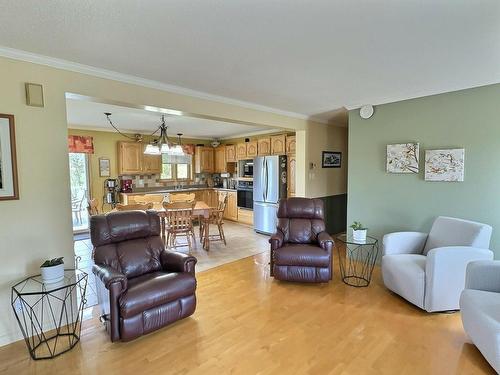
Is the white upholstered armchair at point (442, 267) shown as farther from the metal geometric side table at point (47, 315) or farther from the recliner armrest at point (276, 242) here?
the metal geometric side table at point (47, 315)

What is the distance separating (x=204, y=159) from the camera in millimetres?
7867

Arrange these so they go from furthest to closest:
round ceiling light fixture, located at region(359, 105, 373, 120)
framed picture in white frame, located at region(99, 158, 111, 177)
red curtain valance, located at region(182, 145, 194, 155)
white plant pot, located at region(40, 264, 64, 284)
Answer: red curtain valance, located at region(182, 145, 194, 155) → framed picture in white frame, located at region(99, 158, 111, 177) → round ceiling light fixture, located at region(359, 105, 373, 120) → white plant pot, located at region(40, 264, 64, 284)

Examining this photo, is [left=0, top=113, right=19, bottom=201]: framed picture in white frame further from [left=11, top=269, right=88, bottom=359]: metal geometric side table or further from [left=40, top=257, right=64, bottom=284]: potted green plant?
[left=11, top=269, right=88, bottom=359]: metal geometric side table

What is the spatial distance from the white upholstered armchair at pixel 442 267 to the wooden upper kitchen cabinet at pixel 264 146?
3.72 m

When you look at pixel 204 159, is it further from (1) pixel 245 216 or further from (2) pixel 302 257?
(2) pixel 302 257

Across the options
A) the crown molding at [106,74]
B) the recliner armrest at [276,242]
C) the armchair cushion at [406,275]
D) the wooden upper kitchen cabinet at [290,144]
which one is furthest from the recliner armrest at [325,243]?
the wooden upper kitchen cabinet at [290,144]

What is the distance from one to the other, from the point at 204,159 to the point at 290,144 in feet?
10.0

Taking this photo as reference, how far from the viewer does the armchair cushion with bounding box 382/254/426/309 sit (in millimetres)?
2736

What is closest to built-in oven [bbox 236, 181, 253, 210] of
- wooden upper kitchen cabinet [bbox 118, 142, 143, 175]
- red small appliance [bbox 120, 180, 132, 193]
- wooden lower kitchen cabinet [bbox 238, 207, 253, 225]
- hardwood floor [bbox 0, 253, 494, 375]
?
wooden lower kitchen cabinet [bbox 238, 207, 253, 225]

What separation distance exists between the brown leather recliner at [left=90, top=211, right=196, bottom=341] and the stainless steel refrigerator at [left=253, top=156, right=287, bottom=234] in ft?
10.3

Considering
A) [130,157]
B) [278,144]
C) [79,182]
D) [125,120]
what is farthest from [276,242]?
[79,182]

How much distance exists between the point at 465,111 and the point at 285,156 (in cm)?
309

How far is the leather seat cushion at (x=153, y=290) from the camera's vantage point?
222 cm

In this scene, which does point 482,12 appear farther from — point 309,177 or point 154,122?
point 154,122
